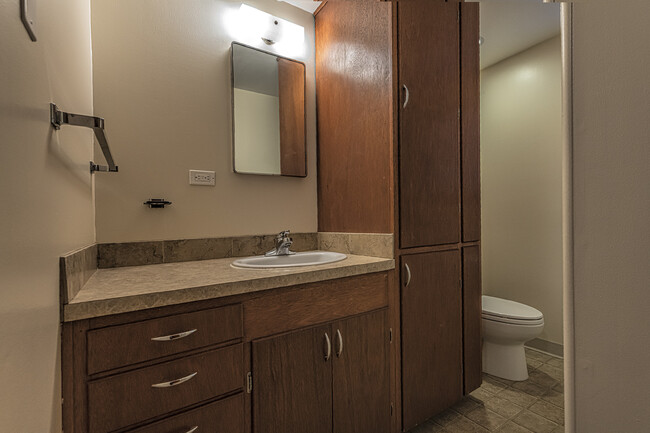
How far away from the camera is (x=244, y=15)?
1699mm

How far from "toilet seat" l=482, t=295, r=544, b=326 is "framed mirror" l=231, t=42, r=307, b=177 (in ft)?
5.21

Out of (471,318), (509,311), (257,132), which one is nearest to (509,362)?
(509,311)

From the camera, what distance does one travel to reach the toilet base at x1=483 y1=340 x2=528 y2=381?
2.06m

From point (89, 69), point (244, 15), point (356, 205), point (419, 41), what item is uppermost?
point (244, 15)

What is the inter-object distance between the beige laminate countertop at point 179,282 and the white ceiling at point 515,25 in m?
2.02

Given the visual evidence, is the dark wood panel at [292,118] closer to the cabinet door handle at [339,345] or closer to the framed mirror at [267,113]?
the framed mirror at [267,113]

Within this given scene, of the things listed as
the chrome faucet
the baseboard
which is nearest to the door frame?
the chrome faucet

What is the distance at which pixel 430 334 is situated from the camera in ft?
5.24

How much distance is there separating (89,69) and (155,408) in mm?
1332

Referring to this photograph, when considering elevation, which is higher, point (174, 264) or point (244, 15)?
point (244, 15)

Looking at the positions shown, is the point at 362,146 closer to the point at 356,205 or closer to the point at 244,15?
the point at 356,205

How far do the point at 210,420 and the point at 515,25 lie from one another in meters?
3.05

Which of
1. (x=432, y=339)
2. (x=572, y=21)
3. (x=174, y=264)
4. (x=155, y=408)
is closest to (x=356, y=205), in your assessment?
(x=432, y=339)

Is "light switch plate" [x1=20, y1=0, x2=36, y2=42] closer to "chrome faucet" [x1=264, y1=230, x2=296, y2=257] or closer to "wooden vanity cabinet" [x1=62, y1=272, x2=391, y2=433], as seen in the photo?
"wooden vanity cabinet" [x1=62, y1=272, x2=391, y2=433]
